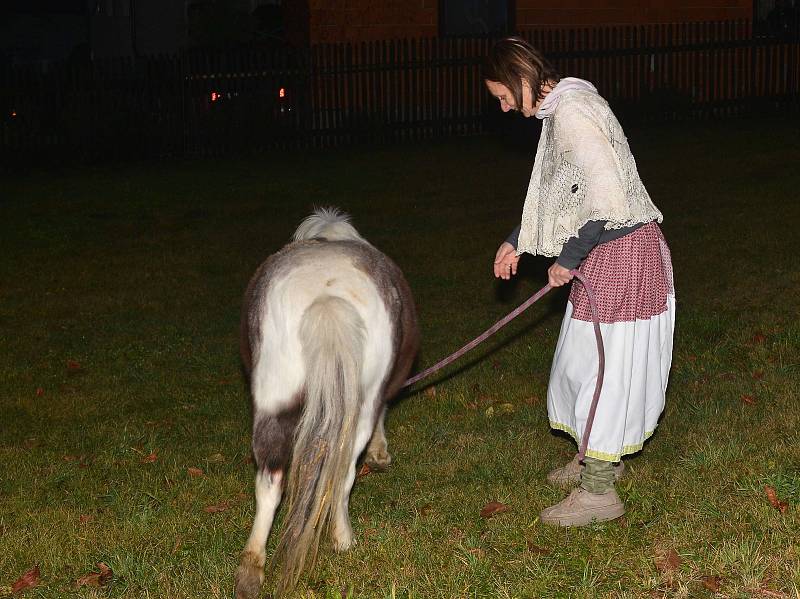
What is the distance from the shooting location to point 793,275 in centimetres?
899

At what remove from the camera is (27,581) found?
4496 mm

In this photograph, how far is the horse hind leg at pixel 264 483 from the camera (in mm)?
4082

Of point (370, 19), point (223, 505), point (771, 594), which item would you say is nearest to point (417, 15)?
point (370, 19)

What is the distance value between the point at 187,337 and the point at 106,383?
3.26 ft

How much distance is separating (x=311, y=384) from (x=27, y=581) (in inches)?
64.4

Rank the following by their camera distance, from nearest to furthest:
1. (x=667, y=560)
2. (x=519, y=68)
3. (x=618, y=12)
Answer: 1. (x=667, y=560)
2. (x=519, y=68)
3. (x=618, y=12)

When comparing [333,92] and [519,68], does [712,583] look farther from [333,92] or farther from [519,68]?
[333,92]

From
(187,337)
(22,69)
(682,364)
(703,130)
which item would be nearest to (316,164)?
(22,69)

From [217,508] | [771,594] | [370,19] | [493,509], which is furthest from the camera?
[370,19]

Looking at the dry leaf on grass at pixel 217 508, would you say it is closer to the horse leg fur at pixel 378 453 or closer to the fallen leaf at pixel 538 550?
the horse leg fur at pixel 378 453

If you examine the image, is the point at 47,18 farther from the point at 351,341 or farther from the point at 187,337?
the point at 351,341

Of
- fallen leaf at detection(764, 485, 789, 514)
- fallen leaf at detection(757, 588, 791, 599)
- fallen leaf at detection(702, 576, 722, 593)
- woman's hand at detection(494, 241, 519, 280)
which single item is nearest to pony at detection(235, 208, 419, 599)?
woman's hand at detection(494, 241, 519, 280)

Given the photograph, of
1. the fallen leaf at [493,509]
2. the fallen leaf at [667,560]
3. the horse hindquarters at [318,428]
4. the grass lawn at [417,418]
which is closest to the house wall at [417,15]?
the grass lawn at [417,418]

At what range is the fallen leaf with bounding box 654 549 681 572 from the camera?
4.24 meters
